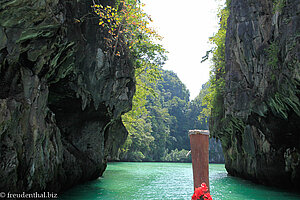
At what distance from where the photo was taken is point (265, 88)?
33.5 ft

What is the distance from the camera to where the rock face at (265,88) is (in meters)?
8.26

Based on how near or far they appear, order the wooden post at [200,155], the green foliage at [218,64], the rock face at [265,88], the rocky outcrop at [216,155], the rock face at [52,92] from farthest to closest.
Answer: the rocky outcrop at [216,155] < the green foliage at [218,64] < the rock face at [265,88] < the rock face at [52,92] < the wooden post at [200,155]

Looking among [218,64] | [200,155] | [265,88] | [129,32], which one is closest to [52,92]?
[129,32]

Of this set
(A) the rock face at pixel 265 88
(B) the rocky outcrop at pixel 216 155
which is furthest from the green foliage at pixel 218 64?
(B) the rocky outcrop at pixel 216 155

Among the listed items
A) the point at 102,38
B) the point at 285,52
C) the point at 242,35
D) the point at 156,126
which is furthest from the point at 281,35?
the point at 156,126

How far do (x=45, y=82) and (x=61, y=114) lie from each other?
3650 mm

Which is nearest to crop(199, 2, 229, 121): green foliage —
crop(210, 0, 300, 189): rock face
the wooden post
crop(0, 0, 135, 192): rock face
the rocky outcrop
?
crop(210, 0, 300, 189): rock face

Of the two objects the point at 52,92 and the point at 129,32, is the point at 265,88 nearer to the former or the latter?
the point at 129,32

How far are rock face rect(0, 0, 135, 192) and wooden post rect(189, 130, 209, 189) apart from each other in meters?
4.49

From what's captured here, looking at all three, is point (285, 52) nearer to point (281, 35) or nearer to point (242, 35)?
point (281, 35)

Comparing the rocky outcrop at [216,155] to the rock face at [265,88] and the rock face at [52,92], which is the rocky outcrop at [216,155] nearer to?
the rock face at [265,88]

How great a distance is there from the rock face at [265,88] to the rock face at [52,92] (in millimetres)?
6240

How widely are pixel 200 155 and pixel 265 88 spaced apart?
9349 millimetres

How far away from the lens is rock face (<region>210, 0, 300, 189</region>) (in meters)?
8.26
